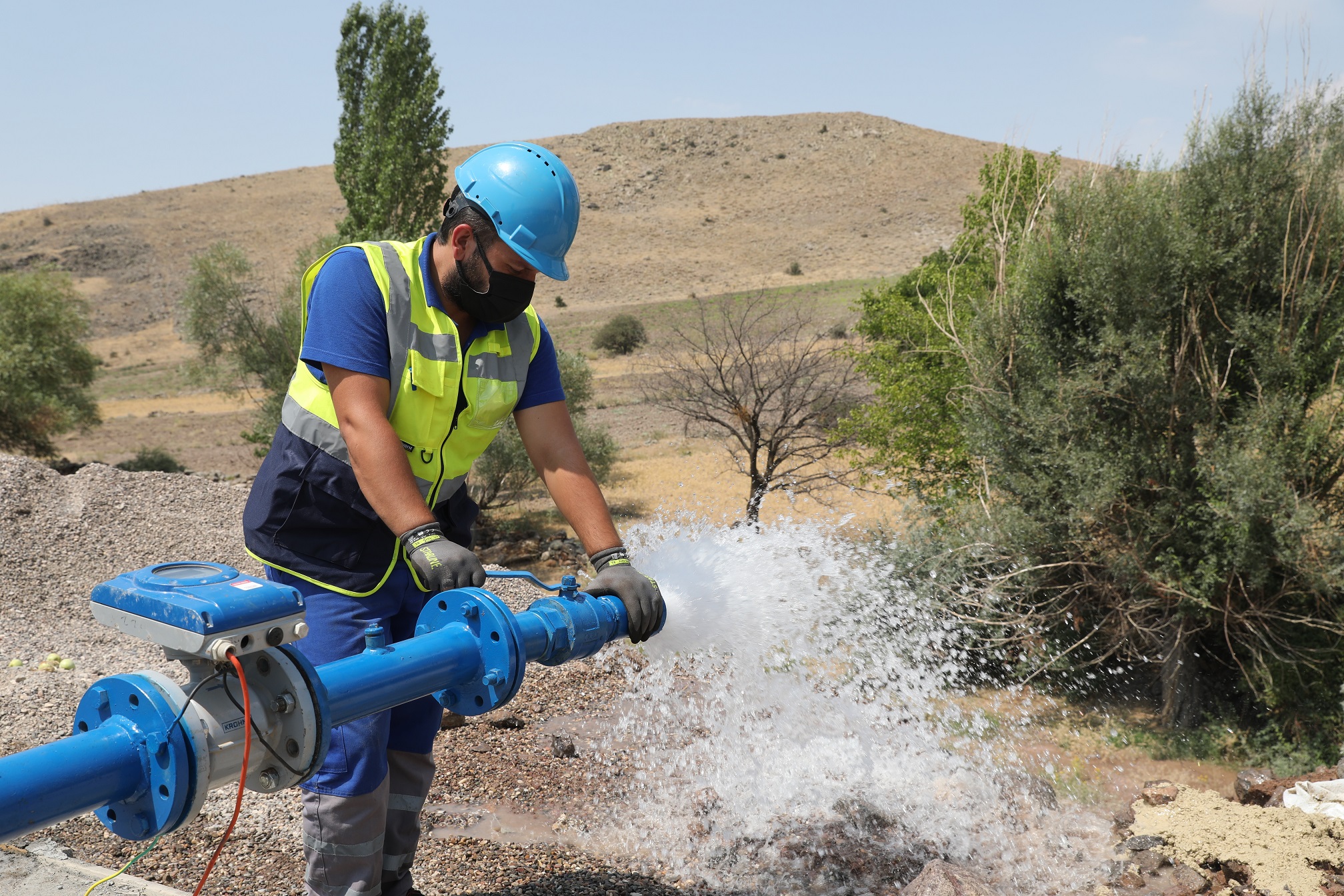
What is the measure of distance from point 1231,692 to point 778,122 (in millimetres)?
75183

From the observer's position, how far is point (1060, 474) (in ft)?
19.6

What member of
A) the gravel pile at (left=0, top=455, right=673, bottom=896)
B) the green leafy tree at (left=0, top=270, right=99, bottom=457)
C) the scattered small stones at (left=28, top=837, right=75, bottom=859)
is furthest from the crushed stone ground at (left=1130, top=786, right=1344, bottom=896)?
the green leafy tree at (left=0, top=270, right=99, bottom=457)

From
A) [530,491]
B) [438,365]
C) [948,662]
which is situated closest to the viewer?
[438,365]

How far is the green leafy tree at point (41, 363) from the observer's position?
48.0 ft

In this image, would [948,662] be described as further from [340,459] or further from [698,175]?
[698,175]

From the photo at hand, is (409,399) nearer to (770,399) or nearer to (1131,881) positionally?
(1131,881)

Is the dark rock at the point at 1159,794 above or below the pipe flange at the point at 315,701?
below

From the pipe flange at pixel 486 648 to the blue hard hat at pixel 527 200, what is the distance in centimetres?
93

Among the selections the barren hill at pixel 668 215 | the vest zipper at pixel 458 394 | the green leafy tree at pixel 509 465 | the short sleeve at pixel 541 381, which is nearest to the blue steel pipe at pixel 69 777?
the vest zipper at pixel 458 394

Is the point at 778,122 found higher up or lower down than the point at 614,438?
higher up

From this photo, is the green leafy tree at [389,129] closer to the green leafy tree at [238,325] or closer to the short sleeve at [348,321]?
the green leafy tree at [238,325]

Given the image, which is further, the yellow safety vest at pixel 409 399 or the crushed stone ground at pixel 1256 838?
the crushed stone ground at pixel 1256 838

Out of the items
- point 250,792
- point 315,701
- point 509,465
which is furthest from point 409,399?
point 509,465

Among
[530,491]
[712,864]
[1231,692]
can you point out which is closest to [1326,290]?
[1231,692]
